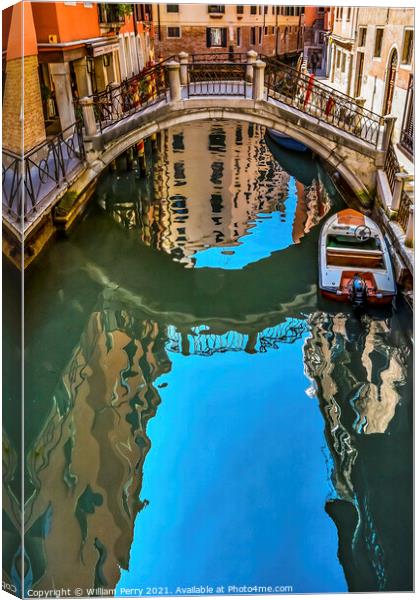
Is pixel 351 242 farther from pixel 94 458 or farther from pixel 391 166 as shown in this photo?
pixel 94 458

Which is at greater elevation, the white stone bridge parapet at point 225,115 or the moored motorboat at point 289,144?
the white stone bridge parapet at point 225,115

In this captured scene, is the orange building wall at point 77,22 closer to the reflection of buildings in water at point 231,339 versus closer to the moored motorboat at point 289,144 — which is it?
the reflection of buildings in water at point 231,339

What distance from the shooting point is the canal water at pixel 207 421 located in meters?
2.94

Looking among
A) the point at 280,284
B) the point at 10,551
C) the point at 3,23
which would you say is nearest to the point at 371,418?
the point at 280,284

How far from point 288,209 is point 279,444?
5.37 meters

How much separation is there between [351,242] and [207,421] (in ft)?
10.5

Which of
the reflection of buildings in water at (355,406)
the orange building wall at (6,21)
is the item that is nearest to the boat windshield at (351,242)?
the reflection of buildings in water at (355,406)

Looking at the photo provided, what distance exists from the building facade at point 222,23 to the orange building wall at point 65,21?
1.39ft

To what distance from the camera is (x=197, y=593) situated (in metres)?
2.28

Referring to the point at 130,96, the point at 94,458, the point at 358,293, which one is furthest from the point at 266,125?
the point at 94,458

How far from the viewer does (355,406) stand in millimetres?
4379

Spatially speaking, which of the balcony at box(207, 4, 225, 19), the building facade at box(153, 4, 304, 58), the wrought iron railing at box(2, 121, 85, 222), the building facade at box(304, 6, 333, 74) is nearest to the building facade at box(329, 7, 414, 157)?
the building facade at box(304, 6, 333, 74)

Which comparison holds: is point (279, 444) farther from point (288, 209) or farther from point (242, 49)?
point (288, 209)

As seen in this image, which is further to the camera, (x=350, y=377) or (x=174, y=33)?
(x=350, y=377)
